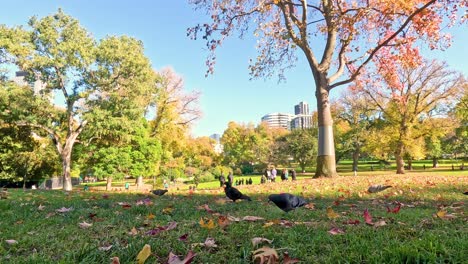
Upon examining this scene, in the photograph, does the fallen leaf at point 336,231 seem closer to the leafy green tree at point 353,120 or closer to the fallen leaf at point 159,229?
the fallen leaf at point 159,229

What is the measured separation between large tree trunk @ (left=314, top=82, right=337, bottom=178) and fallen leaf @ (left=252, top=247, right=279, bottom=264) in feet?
32.1

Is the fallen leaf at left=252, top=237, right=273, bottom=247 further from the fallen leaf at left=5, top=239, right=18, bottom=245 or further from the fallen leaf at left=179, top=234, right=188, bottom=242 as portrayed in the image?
the fallen leaf at left=5, top=239, right=18, bottom=245

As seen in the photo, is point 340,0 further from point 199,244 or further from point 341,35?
point 199,244

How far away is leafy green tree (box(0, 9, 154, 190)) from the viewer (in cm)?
2092

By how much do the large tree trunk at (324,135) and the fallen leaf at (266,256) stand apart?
977 cm

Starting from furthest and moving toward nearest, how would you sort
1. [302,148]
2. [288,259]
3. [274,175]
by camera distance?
[302,148] → [274,175] → [288,259]

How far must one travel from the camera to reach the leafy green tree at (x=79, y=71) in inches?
824

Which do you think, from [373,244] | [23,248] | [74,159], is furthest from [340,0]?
[74,159]

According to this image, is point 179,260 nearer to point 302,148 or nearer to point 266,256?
point 266,256

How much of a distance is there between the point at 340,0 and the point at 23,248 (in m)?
10.8

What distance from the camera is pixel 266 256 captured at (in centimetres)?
185

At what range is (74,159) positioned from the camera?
26.9 metres

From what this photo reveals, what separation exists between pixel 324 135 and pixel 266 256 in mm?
10105

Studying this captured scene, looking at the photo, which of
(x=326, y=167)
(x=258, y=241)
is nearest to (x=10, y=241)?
(x=258, y=241)
